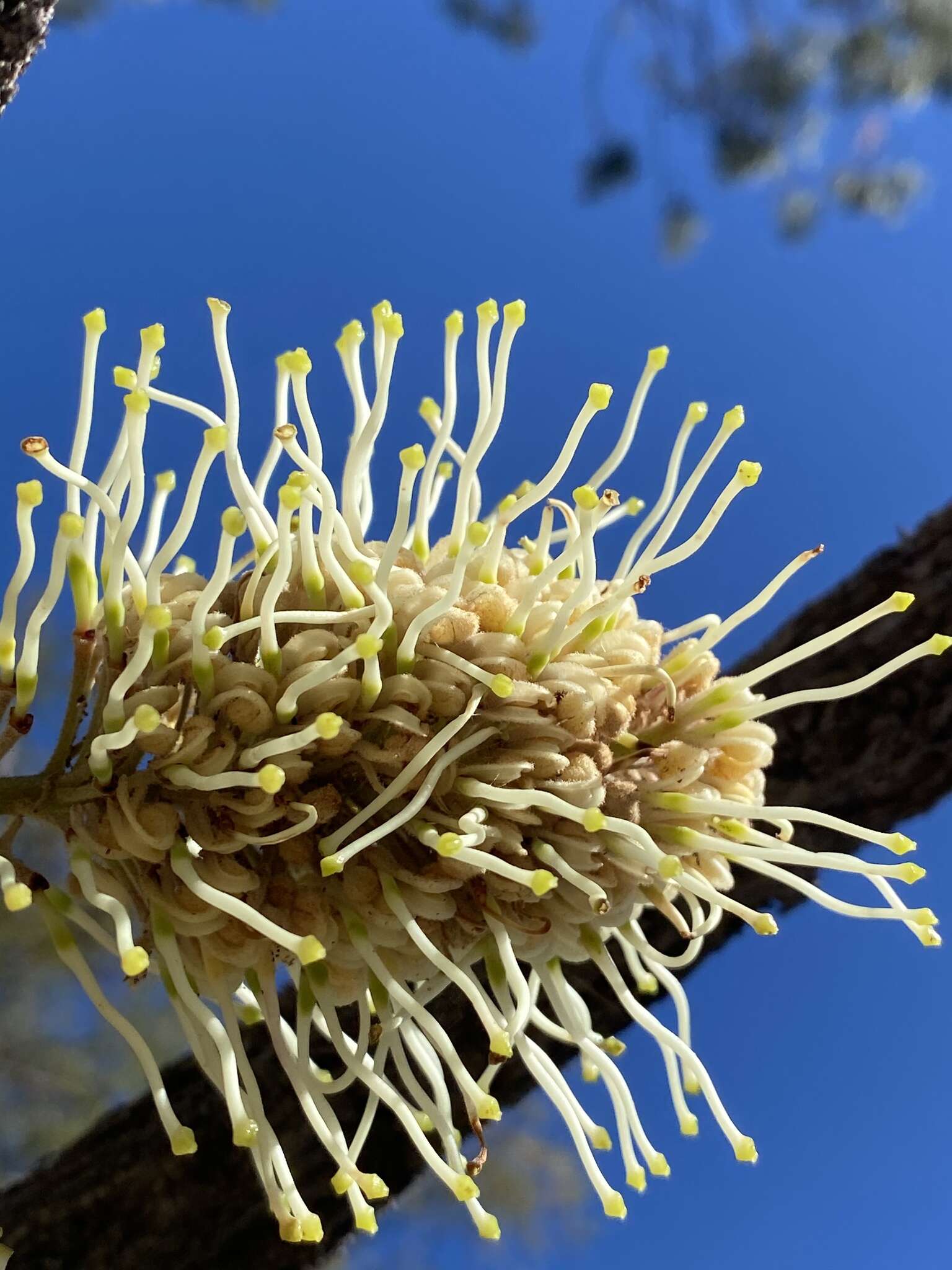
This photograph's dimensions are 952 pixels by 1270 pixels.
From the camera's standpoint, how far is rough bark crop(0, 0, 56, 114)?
471 mm

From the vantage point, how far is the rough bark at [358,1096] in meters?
0.88

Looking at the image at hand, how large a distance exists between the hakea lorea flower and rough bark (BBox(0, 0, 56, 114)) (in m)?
0.12

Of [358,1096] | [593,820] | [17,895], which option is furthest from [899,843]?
[358,1096]

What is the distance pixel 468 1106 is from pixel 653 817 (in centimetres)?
17

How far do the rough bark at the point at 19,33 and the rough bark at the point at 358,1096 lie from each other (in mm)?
689

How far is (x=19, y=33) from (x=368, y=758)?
352mm

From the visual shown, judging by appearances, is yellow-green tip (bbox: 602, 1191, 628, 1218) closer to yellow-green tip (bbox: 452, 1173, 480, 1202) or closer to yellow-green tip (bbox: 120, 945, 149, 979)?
yellow-green tip (bbox: 452, 1173, 480, 1202)

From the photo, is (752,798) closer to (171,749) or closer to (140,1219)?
(171,749)

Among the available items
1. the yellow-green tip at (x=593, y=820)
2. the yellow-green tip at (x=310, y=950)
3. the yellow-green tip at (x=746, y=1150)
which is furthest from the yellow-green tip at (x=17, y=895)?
the yellow-green tip at (x=746, y=1150)

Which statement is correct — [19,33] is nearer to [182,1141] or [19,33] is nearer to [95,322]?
[95,322]

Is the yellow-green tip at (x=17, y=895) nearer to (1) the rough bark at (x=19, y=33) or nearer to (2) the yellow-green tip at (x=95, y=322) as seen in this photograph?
(2) the yellow-green tip at (x=95, y=322)

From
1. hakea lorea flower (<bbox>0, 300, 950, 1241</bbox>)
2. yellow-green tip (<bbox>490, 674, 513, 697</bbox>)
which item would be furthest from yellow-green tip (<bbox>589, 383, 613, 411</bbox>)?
yellow-green tip (<bbox>490, 674, 513, 697</bbox>)

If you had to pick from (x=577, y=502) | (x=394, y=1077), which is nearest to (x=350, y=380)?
(x=577, y=502)

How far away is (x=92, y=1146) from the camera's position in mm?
908
